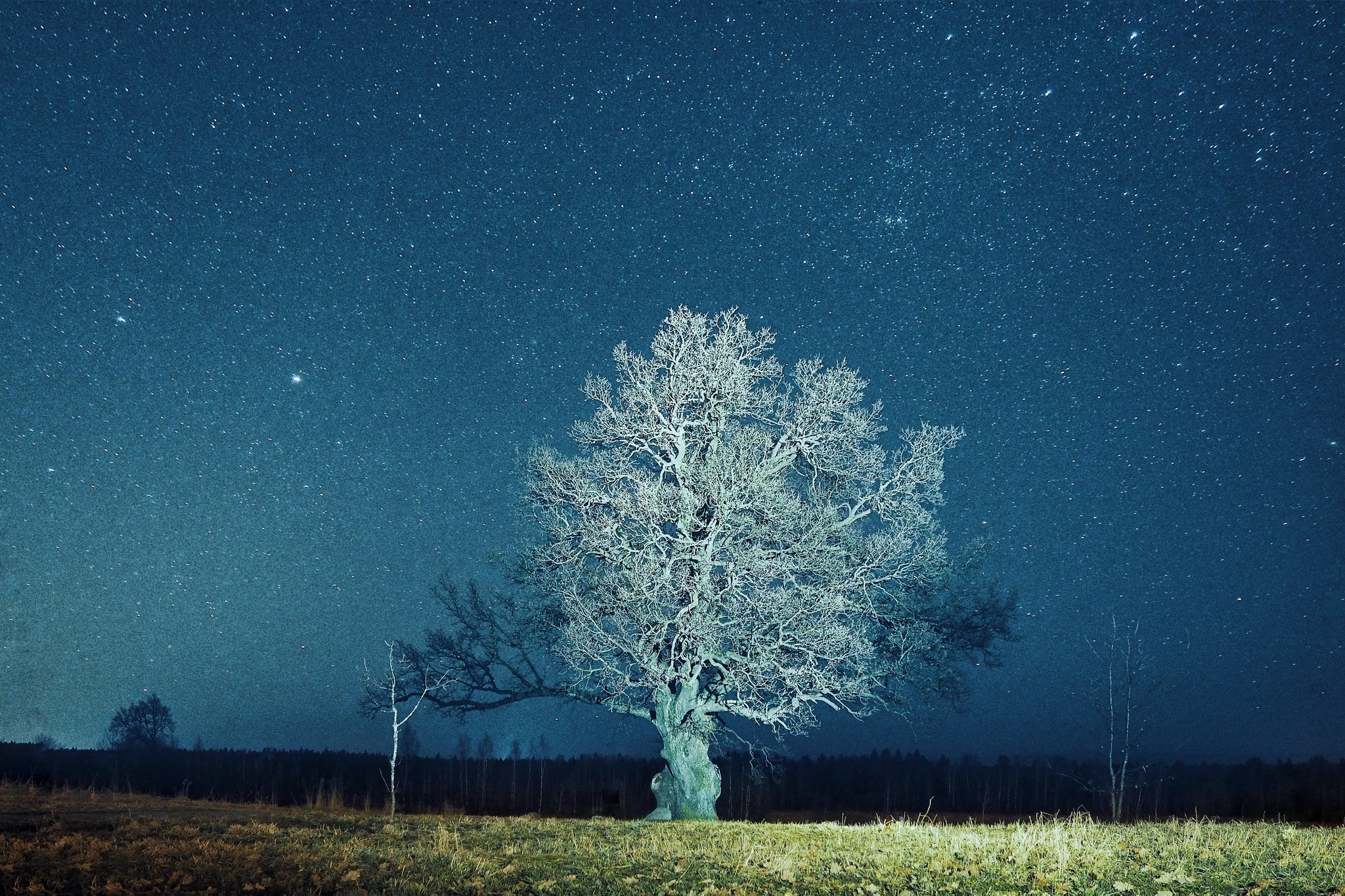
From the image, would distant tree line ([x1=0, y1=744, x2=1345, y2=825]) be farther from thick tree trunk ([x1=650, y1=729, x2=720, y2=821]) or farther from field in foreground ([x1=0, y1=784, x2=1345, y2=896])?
field in foreground ([x1=0, y1=784, x2=1345, y2=896])

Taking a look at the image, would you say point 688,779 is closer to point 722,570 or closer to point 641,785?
point 722,570

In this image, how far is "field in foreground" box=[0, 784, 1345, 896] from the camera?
28.5 ft

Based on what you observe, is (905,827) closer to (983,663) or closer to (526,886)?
(526,886)

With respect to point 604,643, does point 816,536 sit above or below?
above

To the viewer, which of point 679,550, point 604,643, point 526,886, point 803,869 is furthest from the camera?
point 679,550

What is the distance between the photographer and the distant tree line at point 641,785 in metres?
33.3

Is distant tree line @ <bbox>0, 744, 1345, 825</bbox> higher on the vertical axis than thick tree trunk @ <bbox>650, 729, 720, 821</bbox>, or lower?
→ lower

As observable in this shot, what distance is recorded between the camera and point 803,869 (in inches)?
385

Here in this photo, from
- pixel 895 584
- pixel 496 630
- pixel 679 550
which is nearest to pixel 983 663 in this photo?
pixel 895 584

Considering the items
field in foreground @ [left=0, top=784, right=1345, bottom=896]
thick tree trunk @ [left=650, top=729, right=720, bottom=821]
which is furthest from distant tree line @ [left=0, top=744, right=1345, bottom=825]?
field in foreground @ [left=0, top=784, right=1345, bottom=896]

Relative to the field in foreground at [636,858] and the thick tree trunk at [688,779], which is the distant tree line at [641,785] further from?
the field in foreground at [636,858]

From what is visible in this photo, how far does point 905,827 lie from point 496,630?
1143 centimetres

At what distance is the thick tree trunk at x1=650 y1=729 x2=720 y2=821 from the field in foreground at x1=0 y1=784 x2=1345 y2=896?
5.18 m

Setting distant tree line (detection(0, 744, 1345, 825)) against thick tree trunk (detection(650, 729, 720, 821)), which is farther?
distant tree line (detection(0, 744, 1345, 825))
